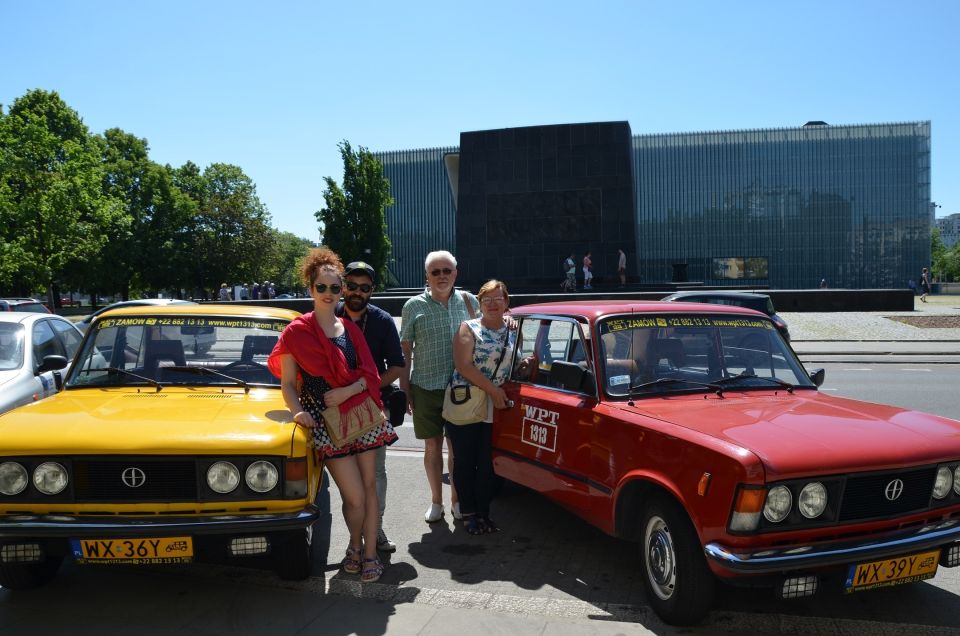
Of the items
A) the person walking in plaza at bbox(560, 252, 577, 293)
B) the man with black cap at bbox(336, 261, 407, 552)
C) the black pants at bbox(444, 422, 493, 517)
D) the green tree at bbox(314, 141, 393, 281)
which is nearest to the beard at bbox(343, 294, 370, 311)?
the man with black cap at bbox(336, 261, 407, 552)

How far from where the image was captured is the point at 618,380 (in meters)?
4.56

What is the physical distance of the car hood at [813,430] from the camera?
11.1ft

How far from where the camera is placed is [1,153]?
28984 mm

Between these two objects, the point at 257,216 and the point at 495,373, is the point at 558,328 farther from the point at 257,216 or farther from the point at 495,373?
the point at 257,216

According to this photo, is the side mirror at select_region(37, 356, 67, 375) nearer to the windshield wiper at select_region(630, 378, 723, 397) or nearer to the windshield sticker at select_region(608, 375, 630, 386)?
the windshield sticker at select_region(608, 375, 630, 386)

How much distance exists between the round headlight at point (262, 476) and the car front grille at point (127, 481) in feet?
0.92

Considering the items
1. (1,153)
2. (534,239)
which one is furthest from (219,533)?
(1,153)

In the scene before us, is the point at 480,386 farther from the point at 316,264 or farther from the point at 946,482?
the point at 946,482

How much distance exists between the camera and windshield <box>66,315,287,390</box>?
202 inches

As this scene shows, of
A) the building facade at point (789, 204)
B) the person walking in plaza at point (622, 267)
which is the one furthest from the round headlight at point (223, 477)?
the building facade at point (789, 204)

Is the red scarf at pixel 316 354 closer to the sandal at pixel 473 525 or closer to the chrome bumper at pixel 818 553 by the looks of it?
the sandal at pixel 473 525

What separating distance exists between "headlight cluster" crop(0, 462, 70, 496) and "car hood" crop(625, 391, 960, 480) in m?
3.10

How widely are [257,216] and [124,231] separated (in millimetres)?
14962

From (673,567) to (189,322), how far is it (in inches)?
144
